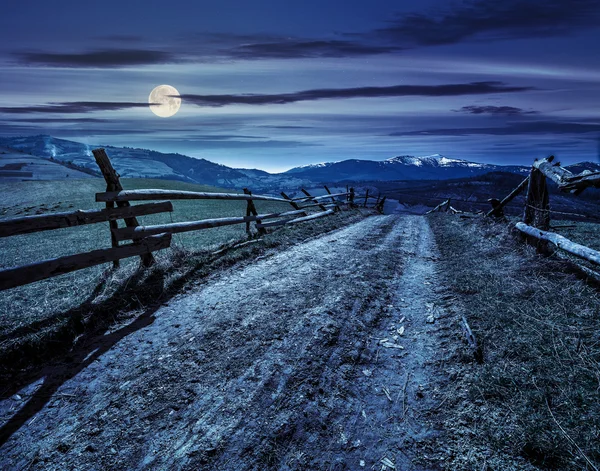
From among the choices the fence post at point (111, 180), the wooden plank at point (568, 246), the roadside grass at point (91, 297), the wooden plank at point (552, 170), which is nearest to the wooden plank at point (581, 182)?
the wooden plank at point (552, 170)

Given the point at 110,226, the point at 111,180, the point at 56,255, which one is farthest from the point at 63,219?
the point at 56,255

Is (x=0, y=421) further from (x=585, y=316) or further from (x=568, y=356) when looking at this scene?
(x=585, y=316)

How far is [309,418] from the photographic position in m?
2.73

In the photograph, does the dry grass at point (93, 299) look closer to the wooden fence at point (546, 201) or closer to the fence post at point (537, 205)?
the wooden fence at point (546, 201)

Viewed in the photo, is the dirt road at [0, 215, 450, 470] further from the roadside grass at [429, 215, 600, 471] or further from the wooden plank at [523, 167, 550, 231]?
the wooden plank at [523, 167, 550, 231]

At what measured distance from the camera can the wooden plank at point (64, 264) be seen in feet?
12.8

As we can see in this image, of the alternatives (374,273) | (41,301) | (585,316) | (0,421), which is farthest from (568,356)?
(41,301)

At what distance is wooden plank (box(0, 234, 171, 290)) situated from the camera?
3914 millimetres

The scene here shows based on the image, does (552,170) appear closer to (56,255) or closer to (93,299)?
(93,299)

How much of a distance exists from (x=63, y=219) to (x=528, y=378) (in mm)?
6618

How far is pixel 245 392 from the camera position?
3.03 meters

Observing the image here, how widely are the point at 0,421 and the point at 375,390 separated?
3661 millimetres

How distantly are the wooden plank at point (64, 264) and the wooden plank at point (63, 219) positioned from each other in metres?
0.50

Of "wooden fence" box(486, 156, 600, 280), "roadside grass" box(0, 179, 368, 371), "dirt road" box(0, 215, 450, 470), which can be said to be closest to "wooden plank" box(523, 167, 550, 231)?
"wooden fence" box(486, 156, 600, 280)
